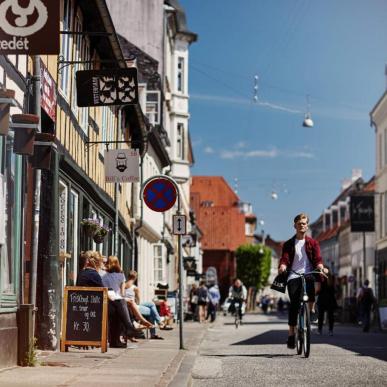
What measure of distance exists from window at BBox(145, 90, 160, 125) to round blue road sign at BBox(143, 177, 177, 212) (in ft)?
93.3

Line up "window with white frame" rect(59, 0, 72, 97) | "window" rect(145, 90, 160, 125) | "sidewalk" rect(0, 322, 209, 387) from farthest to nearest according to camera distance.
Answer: "window" rect(145, 90, 160, 125), "window with white frame" rect(59, 0, 72, 97), "sidewalk" rect(0, 322, 209, 387)

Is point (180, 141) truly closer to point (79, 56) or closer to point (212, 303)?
point (212, 303)

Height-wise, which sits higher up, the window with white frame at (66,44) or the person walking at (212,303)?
the window with white frame at (66,44)

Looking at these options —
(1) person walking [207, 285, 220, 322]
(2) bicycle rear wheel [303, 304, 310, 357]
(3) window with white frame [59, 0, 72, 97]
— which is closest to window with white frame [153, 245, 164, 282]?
(1) person walking [207, 285, 220, 322]

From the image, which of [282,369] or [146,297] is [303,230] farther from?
[146,297]

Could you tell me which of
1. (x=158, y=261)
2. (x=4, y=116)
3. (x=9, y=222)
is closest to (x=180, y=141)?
(x=158, y=261)

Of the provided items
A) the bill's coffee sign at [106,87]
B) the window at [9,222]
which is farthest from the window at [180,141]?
the window at [9,222]

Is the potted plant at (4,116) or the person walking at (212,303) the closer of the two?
the potted plant at (4,116)

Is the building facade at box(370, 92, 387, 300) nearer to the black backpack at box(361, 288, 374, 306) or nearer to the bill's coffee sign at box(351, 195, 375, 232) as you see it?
the bill's coffee sign at box(351, 195, 375, 232)

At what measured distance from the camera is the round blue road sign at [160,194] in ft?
61.4

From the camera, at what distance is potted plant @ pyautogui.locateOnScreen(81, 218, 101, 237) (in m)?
21.8

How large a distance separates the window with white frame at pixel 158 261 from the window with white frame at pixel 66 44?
29.9 meters

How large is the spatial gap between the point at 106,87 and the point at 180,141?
40362 millimetres

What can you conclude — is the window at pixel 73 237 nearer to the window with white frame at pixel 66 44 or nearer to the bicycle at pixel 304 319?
the window with white frame at pixel 66 44
